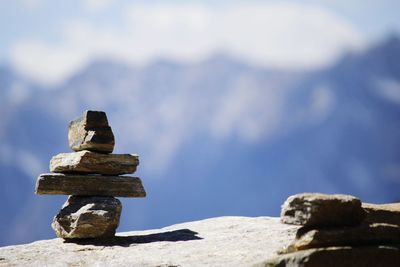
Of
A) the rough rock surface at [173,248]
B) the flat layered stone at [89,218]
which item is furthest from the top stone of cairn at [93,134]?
the rough rock surface at [173,248]

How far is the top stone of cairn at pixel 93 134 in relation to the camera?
16.1 metres

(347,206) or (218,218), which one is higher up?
(218,218)

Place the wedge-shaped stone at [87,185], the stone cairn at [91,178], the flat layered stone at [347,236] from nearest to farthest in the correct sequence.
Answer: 1. the flat layered stone at [347,236]
2. the stone cairn at [91,178]
3. the wedge-shaped stone at [87,185]

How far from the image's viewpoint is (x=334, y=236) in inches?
378

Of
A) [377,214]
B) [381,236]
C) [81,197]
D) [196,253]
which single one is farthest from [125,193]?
[381,236]

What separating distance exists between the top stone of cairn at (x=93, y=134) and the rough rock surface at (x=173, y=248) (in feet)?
7.80

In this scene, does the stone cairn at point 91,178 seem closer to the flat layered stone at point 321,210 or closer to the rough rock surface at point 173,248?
the rough rock surface at point 173,248

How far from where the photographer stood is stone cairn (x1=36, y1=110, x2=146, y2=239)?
1558cm

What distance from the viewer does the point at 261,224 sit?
15.8 meters

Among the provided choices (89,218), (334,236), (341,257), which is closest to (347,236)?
(334,236)

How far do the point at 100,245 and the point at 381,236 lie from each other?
716cm

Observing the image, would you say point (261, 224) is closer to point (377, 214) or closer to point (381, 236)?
point (377, 214)

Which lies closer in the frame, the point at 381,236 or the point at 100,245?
the point at 381,236

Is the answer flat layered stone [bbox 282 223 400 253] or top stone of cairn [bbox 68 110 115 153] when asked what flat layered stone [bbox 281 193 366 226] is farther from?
top stone of cairn [bbox 68 110 115 153]
